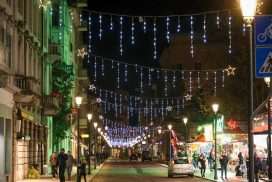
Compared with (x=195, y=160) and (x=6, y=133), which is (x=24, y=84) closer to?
(x=6, y=133)

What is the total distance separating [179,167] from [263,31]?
38213 millimetres

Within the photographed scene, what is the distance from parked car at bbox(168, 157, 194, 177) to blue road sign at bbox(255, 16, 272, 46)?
124 feet

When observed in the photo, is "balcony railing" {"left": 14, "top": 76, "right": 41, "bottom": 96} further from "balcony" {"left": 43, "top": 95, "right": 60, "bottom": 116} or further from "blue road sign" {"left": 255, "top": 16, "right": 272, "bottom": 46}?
"blue road sign" {"left": 255, "top": 16, "right": 272, "bottom": 46}

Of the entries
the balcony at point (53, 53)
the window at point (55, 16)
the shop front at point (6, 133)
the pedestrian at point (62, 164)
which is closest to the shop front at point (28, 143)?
the shop front at point (6, 133)

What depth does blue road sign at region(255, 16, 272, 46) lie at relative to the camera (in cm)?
1509

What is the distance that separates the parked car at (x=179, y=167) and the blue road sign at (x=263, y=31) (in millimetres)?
37750

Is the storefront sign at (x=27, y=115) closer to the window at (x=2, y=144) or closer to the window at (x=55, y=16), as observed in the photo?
the window at (x=2, y=144)

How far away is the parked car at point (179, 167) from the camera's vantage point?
52438 mm

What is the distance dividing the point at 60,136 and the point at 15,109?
18.4 meters

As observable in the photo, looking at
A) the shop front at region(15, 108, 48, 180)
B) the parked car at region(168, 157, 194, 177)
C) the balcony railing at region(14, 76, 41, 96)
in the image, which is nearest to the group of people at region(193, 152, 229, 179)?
the parked car at region(168, 157, 194, 177)

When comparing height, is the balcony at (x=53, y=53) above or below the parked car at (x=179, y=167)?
above

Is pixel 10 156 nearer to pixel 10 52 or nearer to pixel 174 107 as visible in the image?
pixel 10 52

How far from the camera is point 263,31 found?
15203mm

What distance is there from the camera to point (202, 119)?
83625 millimetres
